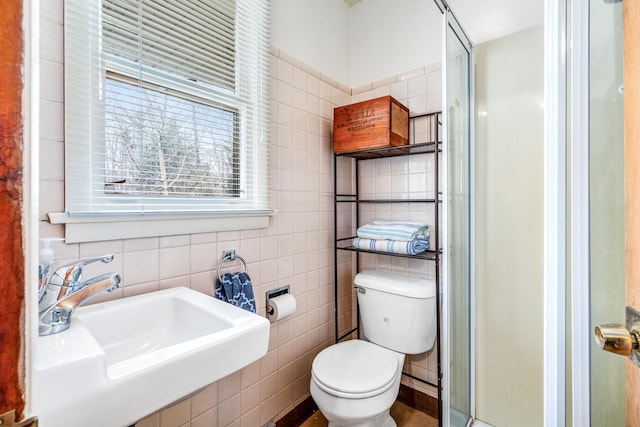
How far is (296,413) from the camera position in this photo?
5.30 ft

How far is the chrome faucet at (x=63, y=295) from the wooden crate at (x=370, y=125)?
1288 mm

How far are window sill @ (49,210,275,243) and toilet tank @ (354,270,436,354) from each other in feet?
2.51

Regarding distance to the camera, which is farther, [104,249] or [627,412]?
[104,249]

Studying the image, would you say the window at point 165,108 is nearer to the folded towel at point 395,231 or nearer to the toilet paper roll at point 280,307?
the toilet paper roll at point 280,307

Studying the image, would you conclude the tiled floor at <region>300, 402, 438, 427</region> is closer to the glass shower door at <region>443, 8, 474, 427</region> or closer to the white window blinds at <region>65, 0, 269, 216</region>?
the glass shower door at <region>443, 8, 474, 427</region>

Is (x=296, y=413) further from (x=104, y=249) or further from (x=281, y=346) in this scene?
(x=104, y=249)

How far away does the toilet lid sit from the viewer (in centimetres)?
129

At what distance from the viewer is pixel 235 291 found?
4.10 ft

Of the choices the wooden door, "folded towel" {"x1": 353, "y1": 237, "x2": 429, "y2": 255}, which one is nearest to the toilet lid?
"folded towel" {"x1": 353, "y1": 237, "x2": 429, "y2": 255}

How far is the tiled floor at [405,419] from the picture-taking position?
163 centimetres

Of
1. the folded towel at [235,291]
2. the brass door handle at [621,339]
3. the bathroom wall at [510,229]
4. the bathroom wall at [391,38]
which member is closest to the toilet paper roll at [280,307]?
the folded towel at [235,291]

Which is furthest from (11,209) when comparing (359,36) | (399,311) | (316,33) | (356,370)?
(359,36)

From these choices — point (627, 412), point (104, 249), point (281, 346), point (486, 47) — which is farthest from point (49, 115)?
point (486, 47)

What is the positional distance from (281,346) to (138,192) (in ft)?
3.30
